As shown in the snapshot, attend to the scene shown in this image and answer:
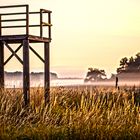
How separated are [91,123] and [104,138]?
3.42 feet

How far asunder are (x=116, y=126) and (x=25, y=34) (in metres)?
8.71

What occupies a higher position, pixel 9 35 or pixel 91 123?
pixel 9 35

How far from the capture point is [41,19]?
2623 centimetres

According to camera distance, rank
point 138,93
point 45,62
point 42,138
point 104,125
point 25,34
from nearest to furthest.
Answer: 1. point 42,138
2. point 104,125
3. point 25,34
4. point 45,62
5. point 138,93

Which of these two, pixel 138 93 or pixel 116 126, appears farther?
pixel 138 93

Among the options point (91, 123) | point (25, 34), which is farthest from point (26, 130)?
point (25, 34)

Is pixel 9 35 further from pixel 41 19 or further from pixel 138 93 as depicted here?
pixel 138 93

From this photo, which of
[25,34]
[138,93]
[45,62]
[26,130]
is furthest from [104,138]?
[138,93]

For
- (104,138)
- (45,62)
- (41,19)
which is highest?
(41,19)

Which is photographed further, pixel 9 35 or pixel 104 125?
pixel 9 35

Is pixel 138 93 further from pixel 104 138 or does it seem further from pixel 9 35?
pixel 104 138

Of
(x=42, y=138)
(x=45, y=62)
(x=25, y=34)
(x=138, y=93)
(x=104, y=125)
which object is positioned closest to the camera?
(x=42, y=138)

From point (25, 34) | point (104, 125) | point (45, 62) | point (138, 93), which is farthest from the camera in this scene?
point (138, 93)

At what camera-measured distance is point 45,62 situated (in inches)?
1113
